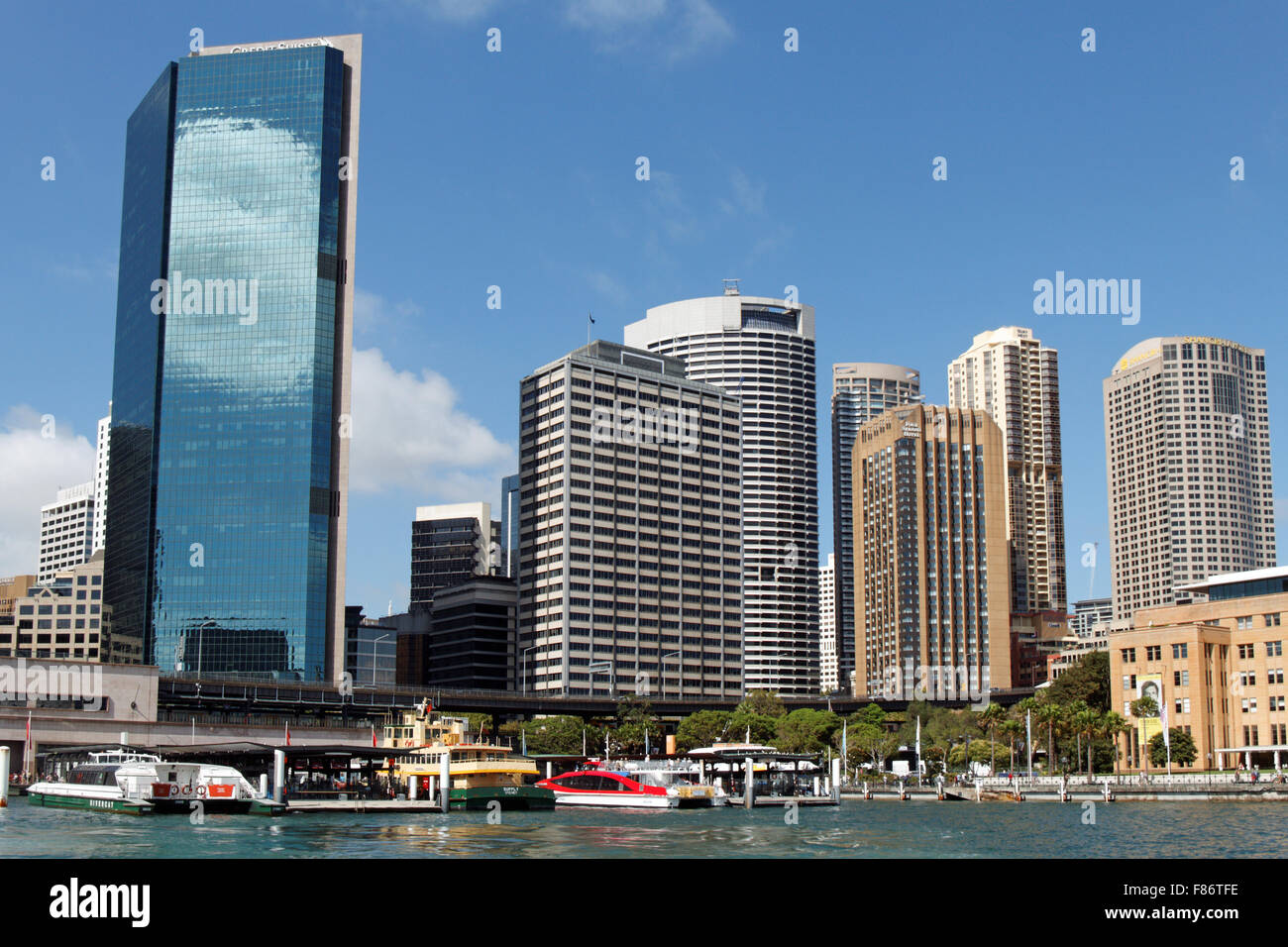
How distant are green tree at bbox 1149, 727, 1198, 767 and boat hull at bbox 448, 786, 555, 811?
9340cm

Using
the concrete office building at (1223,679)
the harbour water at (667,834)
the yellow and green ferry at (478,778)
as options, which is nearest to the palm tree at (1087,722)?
the concrete office building at (1223,679)

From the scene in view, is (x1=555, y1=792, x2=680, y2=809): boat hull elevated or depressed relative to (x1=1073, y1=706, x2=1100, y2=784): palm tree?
depressed

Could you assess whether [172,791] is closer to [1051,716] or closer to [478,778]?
[478,778]

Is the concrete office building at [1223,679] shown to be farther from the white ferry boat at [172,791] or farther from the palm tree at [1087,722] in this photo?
the white ferry boat at [172,791]

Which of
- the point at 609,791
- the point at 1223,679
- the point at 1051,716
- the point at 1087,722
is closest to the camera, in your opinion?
the point at 609,791

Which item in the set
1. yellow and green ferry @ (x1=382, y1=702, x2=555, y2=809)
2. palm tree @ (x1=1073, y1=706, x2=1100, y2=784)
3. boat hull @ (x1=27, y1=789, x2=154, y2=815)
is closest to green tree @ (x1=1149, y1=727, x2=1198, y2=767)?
palm tree @ (x1=1073, y1=706, x2=1100, y2=784)

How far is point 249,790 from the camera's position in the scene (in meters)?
106

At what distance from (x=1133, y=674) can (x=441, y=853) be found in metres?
153

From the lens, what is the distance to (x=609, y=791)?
133375mm

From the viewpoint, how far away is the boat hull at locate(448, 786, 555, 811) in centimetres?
11856

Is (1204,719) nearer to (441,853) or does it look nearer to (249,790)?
(249,790)

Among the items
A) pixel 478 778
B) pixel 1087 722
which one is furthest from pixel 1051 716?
pixel 478 778

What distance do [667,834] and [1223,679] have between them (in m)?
128

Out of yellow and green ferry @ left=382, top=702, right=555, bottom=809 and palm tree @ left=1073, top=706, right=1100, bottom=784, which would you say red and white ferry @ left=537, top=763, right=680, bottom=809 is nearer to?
yellow and green ferry @ left=382, top=702, right=555, bottom=809
